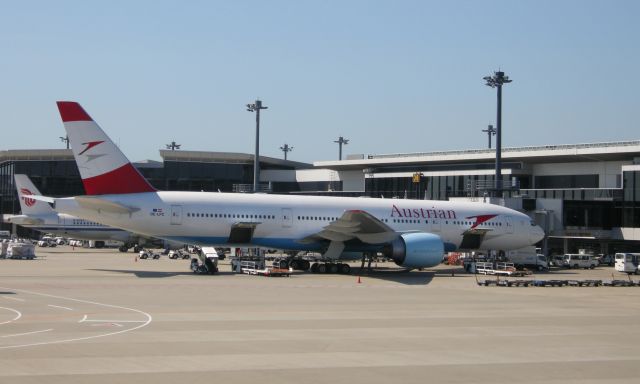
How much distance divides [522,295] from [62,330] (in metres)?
19.2

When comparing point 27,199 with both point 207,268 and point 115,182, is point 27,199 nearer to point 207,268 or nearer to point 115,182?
point 115,182

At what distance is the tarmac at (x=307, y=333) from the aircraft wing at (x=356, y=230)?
7.75m

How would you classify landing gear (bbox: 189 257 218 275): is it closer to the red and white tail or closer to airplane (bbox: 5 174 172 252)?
the red and white tail

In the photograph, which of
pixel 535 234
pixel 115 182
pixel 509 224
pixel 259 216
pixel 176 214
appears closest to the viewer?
pixel 115 182

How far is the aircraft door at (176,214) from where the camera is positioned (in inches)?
1672

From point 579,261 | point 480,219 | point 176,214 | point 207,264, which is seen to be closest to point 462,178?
point 579,261

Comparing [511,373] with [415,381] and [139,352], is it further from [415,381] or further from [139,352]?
[139,352]

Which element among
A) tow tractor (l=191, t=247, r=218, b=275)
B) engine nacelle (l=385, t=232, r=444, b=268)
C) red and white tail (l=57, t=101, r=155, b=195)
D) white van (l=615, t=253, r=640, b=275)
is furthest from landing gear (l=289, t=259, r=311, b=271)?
white van (l=615, t=253, r=640, b=275)

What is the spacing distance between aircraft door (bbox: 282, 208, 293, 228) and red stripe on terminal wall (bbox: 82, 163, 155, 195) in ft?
26.3

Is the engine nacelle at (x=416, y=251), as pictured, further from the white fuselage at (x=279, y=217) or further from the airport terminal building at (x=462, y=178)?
the airport terminal building at (x=462, y=178)

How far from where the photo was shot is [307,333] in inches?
811

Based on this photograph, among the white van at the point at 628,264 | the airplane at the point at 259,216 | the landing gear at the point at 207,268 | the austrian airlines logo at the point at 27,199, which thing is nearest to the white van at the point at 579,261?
the white van at the point at 628,264

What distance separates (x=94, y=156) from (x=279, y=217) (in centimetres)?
1046

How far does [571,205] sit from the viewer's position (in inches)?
2400
